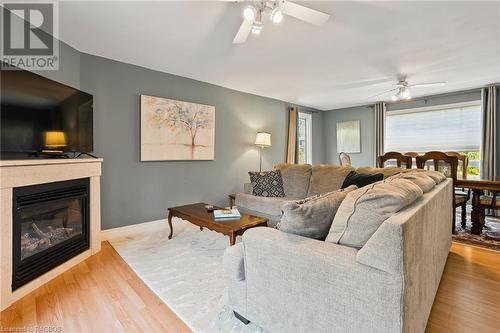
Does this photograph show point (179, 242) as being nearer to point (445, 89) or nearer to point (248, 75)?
point (248, 75)

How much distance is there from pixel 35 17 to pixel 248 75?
254 cm

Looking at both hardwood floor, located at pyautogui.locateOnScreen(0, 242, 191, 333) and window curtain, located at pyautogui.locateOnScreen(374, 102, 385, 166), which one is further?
window curtain, located at pyautogui.locateOnScreen(374, 102, 385, 166)

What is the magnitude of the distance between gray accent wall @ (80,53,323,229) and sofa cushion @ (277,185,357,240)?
105 inches

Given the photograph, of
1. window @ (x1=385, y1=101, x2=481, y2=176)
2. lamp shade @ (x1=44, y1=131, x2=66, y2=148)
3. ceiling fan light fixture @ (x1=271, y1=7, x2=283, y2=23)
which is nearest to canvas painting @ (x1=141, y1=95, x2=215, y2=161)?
lamp shade @ (x1=44, y1=131, x2=66, y2=148)

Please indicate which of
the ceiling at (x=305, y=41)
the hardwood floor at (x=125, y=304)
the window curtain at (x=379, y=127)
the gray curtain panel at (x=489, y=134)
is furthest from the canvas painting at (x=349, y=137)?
the hardwood floor at (x=125, y=304)

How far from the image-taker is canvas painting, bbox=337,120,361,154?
250 inches

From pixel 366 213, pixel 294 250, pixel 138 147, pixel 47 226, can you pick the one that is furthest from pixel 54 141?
pixel 366 213

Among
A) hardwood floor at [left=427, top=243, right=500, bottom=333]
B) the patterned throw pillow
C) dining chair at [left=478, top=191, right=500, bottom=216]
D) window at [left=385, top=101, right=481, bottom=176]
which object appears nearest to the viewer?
hardwood floor at [left=427, top=243, right=500, bottom=333]

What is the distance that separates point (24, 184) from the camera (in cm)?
188

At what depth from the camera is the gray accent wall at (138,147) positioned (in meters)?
3.16

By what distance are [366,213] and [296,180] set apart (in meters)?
2.66

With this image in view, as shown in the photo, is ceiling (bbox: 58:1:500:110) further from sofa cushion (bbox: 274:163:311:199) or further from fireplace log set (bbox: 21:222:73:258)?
fireplace log set (bbox: 21:222:73:258)

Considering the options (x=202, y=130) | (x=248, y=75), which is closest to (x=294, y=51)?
(x=248, y=75)

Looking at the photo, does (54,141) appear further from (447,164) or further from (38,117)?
(447,164)
